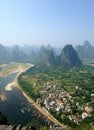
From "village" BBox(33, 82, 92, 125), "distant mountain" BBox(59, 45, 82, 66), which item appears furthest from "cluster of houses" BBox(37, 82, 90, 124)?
"distant mountain" BBox(59, 45, 82, 66)

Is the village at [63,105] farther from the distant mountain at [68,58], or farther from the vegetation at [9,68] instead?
the distant mountain at [68,58]

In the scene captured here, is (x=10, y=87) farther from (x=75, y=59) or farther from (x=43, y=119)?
(x=75, y=59)

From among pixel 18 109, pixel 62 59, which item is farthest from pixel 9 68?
pixel 18 109

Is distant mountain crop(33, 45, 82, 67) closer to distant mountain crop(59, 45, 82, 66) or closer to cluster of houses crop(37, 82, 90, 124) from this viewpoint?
distant mountain crop(59, 45, 82, 66)

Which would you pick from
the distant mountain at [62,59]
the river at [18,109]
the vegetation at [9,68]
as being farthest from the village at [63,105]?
the distant mountain at [62,59]

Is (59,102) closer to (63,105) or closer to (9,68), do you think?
(63,105)

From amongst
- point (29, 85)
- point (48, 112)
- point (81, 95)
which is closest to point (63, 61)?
point (29, 85)
